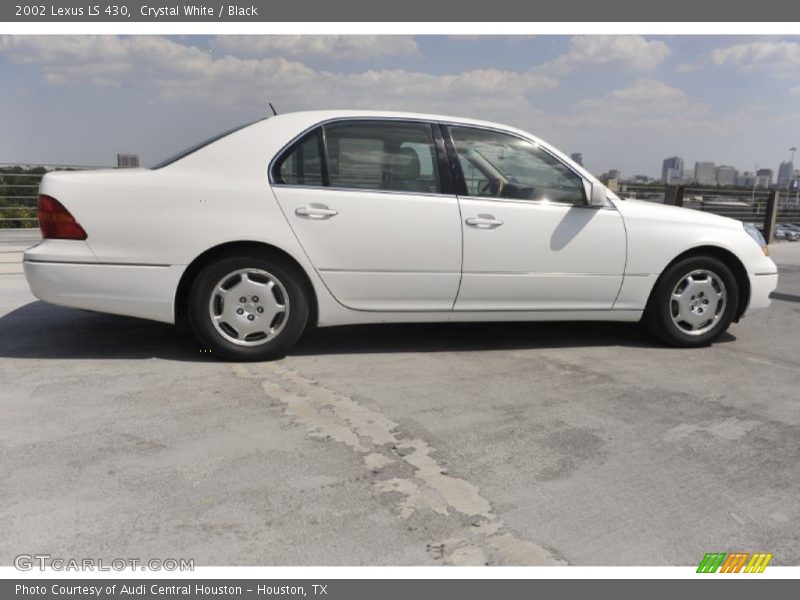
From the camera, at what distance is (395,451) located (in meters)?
3.06

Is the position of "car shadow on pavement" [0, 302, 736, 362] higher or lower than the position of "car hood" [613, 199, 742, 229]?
lower

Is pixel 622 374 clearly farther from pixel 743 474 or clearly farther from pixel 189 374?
pixel 189 374

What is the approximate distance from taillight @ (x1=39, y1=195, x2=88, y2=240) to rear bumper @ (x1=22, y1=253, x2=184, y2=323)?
0.17 m

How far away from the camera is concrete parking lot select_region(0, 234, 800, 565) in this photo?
2.36 metres

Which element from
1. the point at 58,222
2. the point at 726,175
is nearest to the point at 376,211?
the point at 58,222

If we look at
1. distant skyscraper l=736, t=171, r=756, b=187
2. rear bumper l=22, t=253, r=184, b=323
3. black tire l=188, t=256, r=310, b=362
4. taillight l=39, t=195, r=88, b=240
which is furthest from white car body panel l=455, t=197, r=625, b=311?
distant skyscraper l=736, t=171, r=756, b=187

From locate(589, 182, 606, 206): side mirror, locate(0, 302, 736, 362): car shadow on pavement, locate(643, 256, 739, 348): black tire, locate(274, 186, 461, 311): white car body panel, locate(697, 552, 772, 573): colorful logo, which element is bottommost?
locate(697, 552, 772, 573): colorful logo

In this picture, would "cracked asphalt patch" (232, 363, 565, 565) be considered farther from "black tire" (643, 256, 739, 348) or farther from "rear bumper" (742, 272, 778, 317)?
"rear bumper" (742, 272, 778, 317)

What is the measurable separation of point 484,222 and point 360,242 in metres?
0.82

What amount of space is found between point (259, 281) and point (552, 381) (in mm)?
1908

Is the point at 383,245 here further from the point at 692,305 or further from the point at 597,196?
the point at 692,305

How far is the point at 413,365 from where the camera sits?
14.5ft

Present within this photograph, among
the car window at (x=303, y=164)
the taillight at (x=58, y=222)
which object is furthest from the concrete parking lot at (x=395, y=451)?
the car window at (x=303, y=164)

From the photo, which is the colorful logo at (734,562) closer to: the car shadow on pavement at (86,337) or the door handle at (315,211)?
the door handle at (315,211)
